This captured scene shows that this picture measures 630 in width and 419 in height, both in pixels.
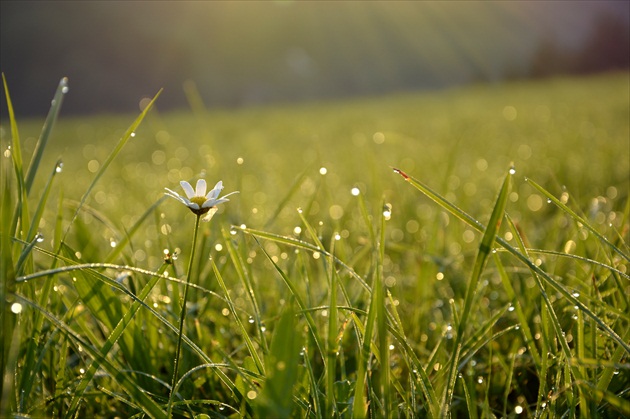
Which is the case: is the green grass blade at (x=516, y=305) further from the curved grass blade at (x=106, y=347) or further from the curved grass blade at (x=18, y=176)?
the curved grass blade at (x=18, y=176)

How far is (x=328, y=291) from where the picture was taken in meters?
0.86

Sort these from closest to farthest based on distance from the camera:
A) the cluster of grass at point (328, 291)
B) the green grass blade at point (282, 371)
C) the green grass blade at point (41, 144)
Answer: the green grass blade at point (282, 371), the cluster of grass at point (328, 291), the green grass blade at point (41, 144)

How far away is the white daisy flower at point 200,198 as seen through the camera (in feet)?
1.99

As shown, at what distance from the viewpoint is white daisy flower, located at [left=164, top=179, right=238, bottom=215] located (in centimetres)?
61

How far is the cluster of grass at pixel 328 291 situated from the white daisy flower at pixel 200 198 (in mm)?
36

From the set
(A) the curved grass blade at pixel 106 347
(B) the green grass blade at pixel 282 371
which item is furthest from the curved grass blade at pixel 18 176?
(B) the green grass blade at pixel 282 371

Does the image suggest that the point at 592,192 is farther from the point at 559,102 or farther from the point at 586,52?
the point at 586,52

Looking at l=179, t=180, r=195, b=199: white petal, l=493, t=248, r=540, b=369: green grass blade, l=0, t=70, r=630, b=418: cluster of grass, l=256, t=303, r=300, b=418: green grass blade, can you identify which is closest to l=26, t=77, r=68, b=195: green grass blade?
l=0, t=70, r=630, b=418: cluster of grass

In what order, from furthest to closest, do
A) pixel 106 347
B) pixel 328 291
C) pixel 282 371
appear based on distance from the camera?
pixel 328 291, pixel 106 347, pixel 282 371

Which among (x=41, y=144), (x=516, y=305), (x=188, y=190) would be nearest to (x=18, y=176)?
(x=41, y=144)

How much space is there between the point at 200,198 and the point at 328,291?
280 millimetres

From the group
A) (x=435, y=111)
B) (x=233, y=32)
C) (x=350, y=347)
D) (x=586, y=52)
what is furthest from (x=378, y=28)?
(x=350, y=347)

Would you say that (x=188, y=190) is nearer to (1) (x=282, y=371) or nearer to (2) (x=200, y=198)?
(2) (x=200, y=198)

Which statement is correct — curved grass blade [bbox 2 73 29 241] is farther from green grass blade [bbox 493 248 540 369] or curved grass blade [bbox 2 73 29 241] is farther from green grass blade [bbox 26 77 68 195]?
green grass blade [bbox 493 248 540 369]
